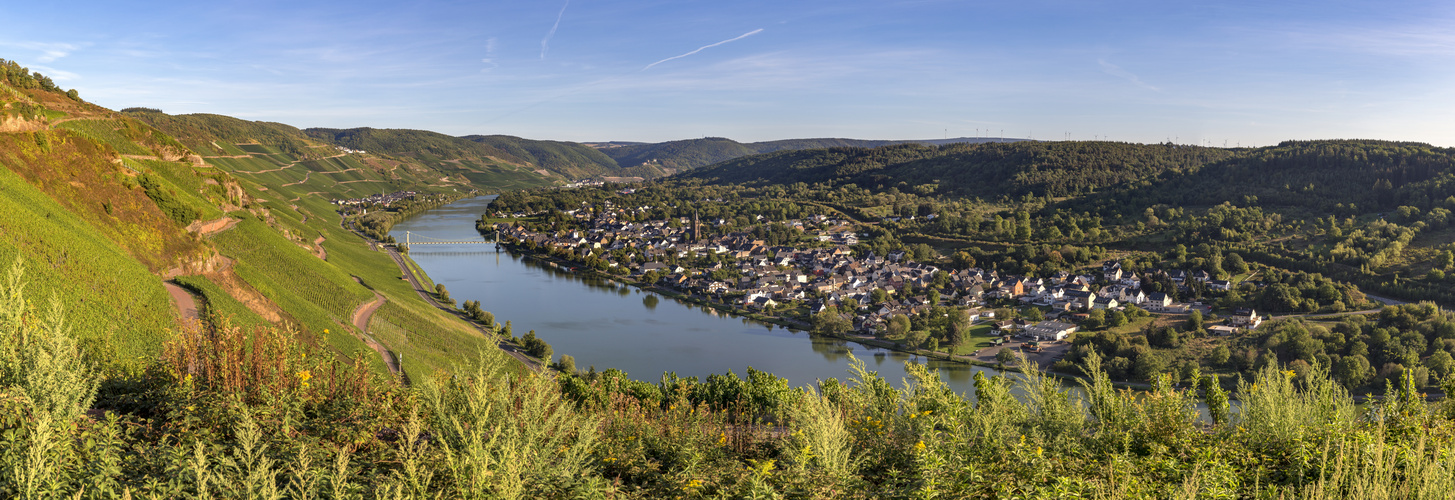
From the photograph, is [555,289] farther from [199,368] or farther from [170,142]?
[199,368]

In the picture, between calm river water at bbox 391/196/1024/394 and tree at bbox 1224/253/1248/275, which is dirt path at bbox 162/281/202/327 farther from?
tree at bbox 1224/253/1248/275

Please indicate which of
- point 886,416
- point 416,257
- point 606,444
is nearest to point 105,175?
point 606,444

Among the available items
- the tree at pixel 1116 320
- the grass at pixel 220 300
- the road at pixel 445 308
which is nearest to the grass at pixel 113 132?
the road at pixel 445 308

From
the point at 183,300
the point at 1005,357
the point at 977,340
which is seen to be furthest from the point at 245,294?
the point at 977,340

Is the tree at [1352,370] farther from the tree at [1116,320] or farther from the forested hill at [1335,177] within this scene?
the forested hill at [1335,177]

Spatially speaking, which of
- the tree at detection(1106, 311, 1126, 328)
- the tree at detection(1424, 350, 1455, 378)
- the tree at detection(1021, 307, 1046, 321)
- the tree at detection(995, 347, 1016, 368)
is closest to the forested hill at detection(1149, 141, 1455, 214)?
the tree at detection(1106, 311, 1126, 328)

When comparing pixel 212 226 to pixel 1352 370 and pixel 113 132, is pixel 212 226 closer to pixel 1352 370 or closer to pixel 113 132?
pixel 113 132
